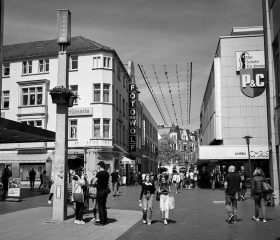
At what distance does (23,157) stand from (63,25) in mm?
30630

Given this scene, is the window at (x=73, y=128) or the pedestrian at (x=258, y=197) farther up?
the window at (x=73, y=128)

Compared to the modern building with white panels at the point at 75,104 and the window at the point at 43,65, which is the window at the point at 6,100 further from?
the window at the point at 43,65

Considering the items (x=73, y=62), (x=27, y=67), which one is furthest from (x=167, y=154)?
(x=27, y=67)

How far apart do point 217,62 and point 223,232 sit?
100 ft

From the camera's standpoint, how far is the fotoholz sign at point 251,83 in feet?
114

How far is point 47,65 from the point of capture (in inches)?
1683

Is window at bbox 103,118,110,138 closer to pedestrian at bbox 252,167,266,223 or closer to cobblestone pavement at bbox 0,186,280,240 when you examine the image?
cobblestone pavement at bbox 0,186,280,240

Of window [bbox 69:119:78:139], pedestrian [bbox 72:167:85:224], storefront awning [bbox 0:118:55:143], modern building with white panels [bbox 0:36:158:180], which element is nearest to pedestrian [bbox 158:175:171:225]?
pedestrian [bbox 72:167:85:224]

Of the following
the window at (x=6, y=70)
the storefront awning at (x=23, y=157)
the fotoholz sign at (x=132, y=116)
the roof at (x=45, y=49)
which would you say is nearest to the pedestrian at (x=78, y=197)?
the storefront awning at (x=23, y=157)

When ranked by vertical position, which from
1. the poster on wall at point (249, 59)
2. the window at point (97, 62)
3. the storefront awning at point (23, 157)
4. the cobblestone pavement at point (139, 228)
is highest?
the window at point (97, 62)

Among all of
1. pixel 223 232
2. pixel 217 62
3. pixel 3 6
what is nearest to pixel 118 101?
pixel 217 62

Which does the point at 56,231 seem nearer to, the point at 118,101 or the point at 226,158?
the point at 226,158

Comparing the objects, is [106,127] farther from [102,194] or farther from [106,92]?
[102,194]

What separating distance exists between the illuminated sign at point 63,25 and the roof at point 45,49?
27.8 m
